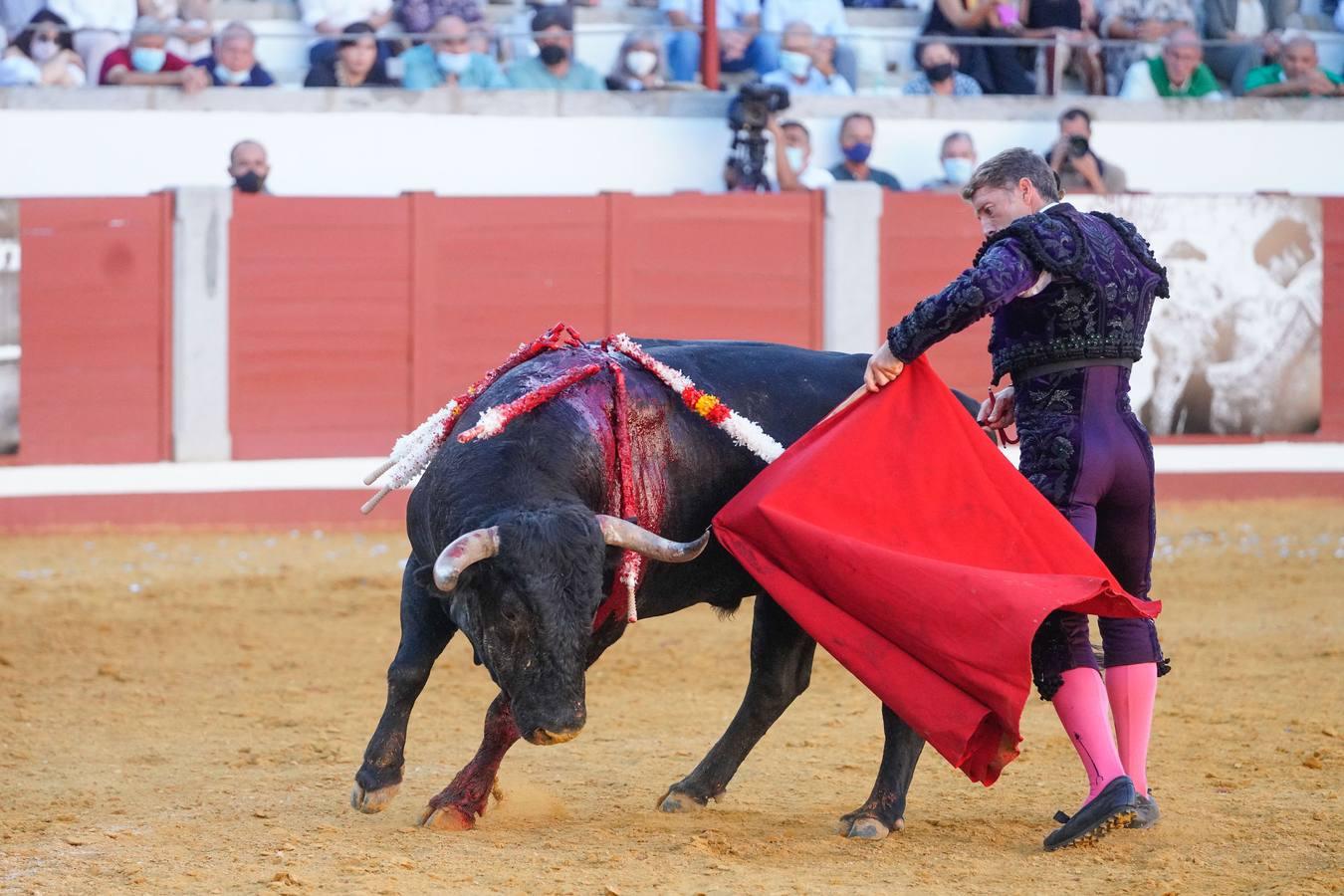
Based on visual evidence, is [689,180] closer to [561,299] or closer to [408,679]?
[561,299]

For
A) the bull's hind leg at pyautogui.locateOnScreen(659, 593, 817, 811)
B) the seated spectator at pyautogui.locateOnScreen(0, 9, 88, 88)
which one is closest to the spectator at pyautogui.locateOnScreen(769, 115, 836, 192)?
the seated spectator at pyautogui.locateOnScreen(0, 9, 88, 88)

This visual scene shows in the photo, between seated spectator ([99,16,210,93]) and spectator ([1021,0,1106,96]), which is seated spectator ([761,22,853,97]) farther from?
seated spectator ([99,16,210,93])

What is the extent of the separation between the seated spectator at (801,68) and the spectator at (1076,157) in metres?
1.16

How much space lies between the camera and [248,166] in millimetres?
8430

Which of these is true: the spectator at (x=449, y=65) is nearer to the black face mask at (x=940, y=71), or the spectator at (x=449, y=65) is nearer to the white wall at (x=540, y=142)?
the white wall at (x=540, y=142)

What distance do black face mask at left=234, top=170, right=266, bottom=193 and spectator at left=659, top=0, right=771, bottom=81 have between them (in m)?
2.39

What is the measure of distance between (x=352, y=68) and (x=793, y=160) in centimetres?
234

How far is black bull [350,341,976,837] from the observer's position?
9.82ft

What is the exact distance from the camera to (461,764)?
3.99 m

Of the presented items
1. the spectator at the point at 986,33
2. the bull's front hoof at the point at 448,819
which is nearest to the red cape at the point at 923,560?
the bull's front hoof at the point at 448,819

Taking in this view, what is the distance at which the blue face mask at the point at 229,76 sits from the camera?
29.0ft

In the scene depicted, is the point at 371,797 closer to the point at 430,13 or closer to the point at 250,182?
the point at 250,182

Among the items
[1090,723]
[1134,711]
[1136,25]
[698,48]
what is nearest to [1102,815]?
[1090,723]

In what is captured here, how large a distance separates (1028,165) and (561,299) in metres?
5.75
